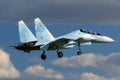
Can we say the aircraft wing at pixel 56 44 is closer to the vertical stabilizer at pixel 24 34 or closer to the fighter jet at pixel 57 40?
the fighter jet at pixel 57 40

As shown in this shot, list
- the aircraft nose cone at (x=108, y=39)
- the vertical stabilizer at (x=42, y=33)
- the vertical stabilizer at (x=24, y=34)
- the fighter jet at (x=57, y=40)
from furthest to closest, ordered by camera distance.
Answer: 1. the vertical stabilizer at (x=24, y=34)
2. the vertical stabilizer at (x=42, y=33)
3. the aircraft nose cone at (x=108, y=39)
4. the fighter jet at (x=57, y=40)

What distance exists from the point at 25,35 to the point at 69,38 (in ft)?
41.7

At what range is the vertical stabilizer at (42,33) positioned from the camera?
378 ft

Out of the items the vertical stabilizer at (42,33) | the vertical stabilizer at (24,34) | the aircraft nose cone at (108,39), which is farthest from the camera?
the vertical stabilizer at (24,34)

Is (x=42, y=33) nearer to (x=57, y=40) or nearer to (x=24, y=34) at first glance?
(x=24, y=34)

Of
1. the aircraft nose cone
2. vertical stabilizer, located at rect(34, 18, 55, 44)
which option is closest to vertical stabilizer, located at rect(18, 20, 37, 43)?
vertical stabilizer, located at rect(34, 18, 55, 44)

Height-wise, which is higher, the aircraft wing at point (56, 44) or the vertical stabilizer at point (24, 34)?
the vertical stabilizer at point (24, 34)

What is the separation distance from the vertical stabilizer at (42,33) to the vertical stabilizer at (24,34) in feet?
5.62

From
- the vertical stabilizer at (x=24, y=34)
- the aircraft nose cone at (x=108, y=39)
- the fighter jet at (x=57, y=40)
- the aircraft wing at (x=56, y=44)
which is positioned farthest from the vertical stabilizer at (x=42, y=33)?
the aircraft nose cone at (x=108, y=39)

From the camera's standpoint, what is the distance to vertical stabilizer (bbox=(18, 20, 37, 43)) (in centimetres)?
11556

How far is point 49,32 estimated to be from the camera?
118 meters

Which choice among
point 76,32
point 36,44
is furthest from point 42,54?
point 76,32

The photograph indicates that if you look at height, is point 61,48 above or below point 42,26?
below

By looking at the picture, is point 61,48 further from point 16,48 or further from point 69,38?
point 16,48
